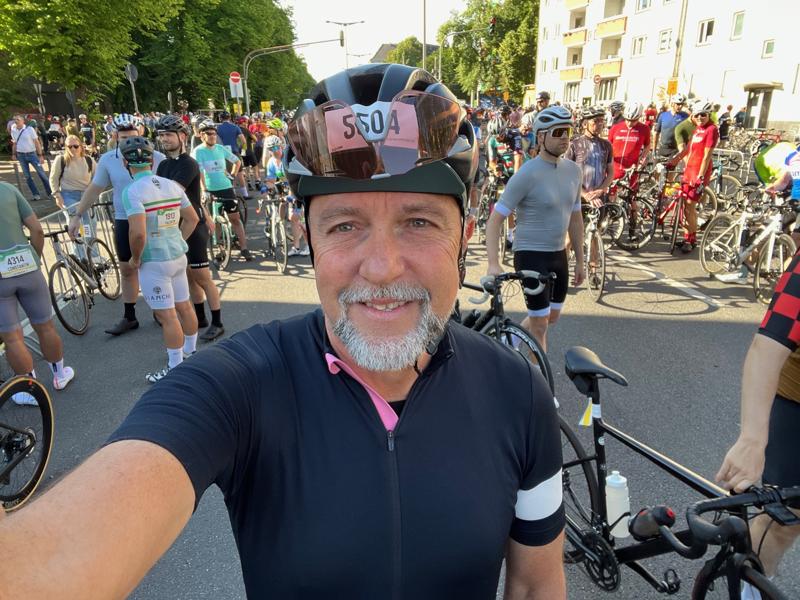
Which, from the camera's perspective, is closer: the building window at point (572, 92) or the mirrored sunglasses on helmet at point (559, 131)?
the mirrored sunglasses on helmet at point (559, 131)

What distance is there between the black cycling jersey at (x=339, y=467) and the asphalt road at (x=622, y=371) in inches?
74.7

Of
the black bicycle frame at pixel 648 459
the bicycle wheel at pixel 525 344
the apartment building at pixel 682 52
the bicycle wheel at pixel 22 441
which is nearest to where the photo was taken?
the black bicycle frame at pixel 648 459

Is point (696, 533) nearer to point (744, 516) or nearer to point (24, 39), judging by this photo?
point (744, 516)

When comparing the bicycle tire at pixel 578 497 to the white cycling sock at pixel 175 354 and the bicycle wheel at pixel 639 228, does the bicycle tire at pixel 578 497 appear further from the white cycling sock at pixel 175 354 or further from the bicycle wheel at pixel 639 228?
the bicycle wheel at pixel 639 228

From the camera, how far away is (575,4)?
48281 millimetres

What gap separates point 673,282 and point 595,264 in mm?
1435

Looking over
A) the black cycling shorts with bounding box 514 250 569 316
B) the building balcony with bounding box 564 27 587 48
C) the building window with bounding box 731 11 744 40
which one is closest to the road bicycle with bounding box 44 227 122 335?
the black cycling shorts with bounding box 514 250 569 316

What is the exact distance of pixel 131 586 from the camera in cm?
84

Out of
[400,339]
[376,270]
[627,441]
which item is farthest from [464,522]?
[627,441]

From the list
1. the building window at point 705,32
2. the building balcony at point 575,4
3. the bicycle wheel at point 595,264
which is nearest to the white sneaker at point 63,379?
the bicycle wheel at point 595,264

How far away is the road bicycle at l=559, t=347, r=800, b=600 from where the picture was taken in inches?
64.6

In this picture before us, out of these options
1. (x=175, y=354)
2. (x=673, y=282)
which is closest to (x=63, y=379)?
(x=175, y=354)

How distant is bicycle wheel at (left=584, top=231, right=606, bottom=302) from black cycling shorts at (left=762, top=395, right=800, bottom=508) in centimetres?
479

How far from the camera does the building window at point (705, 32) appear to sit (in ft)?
102
